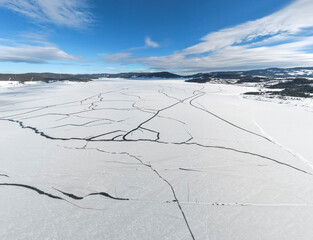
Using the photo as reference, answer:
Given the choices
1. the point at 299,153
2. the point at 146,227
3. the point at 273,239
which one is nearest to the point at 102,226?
the point at 146,227

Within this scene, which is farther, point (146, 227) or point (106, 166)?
point (106, 166)

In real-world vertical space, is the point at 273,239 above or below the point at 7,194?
below

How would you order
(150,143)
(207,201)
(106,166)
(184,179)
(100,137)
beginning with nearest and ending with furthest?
(207,201), (184,179), (106,166), (150,143), (100,137)

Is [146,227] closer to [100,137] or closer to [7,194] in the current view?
[7,194]

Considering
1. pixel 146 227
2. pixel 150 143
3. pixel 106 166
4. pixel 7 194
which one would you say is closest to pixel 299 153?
pixel 150 143

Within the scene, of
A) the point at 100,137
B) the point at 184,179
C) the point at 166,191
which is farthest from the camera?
the point at 100,137

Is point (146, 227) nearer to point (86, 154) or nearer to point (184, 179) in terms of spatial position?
point (184, 179)
